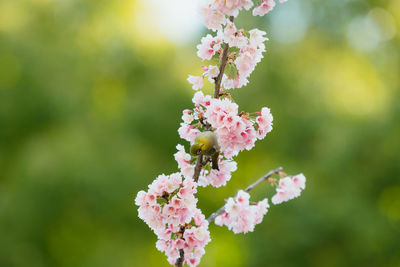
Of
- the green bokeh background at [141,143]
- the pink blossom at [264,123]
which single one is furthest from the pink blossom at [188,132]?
the green bokeh background at [141,143]

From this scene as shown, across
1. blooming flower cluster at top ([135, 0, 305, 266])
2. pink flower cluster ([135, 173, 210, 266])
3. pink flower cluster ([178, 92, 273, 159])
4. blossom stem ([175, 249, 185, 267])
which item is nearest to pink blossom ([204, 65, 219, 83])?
blooming flower cluster at top ([135, 0, 305, 266])

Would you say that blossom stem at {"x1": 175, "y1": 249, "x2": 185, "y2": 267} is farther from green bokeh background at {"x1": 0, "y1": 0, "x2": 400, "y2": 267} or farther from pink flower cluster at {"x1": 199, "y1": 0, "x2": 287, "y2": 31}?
green bokeh background at {"x1": 0, "y1": 0, "x2": 400, "y2": 267}

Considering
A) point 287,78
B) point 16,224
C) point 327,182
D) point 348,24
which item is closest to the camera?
point 16,224

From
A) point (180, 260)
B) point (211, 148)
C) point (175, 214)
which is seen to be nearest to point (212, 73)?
point (211, 148)

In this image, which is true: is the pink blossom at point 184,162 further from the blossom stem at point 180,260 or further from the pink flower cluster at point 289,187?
the pink flower cluster at point 289,187

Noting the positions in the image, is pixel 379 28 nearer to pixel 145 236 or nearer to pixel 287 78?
pixel 287 78

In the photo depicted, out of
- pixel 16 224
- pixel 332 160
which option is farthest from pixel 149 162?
pixel 332 160
